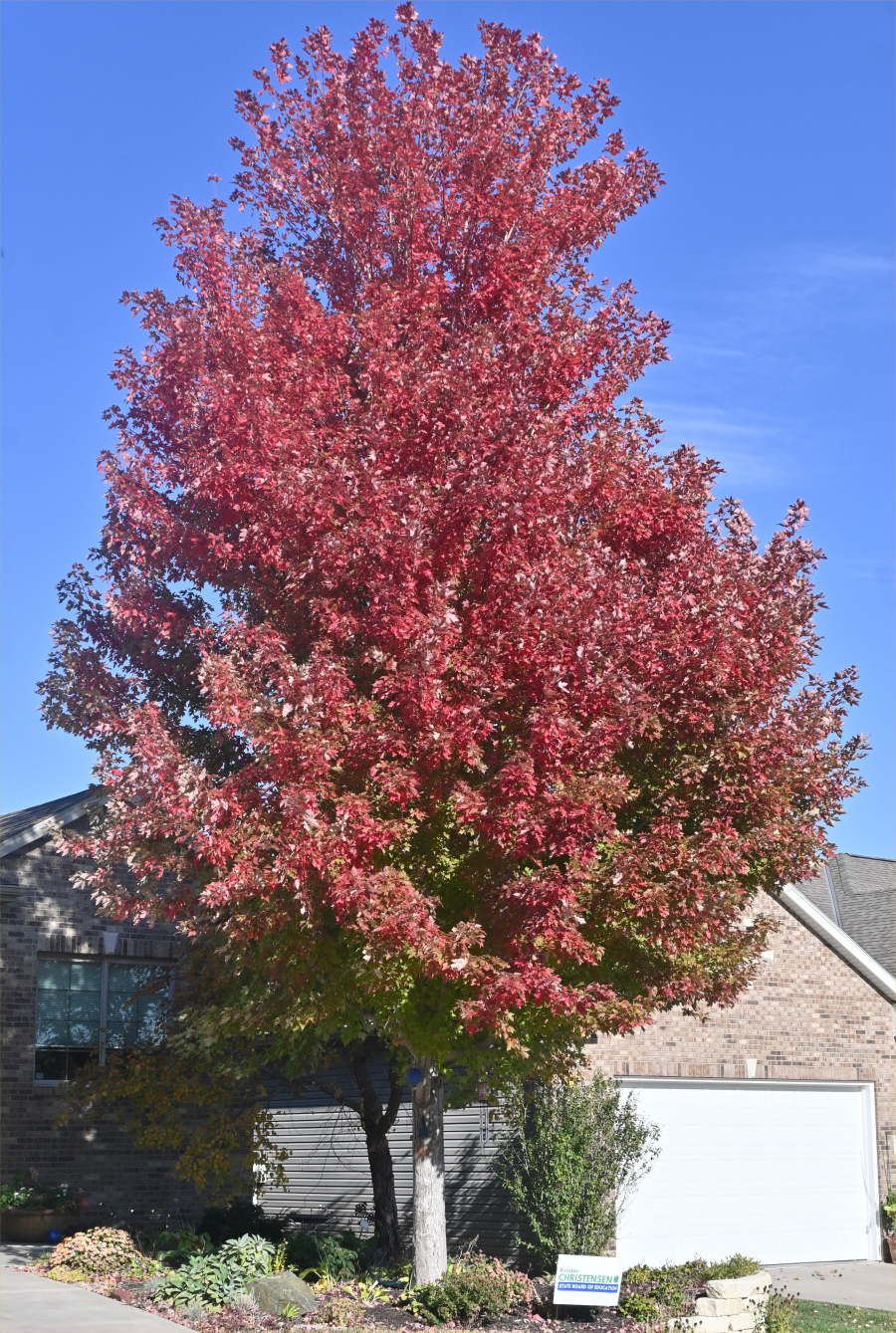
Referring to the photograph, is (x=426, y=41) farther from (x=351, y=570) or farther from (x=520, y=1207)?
(x=520, y=1207)

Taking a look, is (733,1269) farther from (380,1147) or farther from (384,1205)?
(380,1147)

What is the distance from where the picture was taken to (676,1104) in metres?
18.4

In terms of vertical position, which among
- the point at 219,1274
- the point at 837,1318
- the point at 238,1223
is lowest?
the point at 837,1318

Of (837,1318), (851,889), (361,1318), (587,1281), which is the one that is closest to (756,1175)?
(837,1318)

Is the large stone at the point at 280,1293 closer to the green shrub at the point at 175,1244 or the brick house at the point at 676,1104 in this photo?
the green shrub at the point at 175,1244

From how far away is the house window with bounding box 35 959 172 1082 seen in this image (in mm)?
19438

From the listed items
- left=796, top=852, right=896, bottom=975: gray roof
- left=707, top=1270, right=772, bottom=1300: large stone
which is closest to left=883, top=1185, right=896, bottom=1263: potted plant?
left=796, top=852, right=896, bottom=975: gray roof

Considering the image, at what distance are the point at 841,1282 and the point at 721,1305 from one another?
4.87 m

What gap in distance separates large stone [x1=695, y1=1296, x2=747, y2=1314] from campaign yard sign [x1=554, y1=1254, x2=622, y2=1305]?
49.0 inches

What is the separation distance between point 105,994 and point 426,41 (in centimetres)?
1400

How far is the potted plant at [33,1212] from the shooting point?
17.7 m

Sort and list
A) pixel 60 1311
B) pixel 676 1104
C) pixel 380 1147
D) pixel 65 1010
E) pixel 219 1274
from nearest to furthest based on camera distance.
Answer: pixel 60 1311, pixel 219 1274, pixel 380 1147, pixel 676 1104, pixel 65 1010

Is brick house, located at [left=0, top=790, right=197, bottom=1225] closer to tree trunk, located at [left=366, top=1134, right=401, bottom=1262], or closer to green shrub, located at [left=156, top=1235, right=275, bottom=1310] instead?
tree trunk, located at [left=366, top=1134, right=401, bottom=1262]

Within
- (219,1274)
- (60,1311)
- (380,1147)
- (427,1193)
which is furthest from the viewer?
(380,1147)
